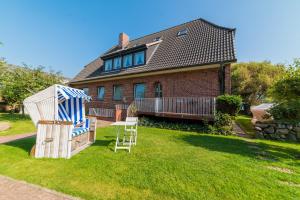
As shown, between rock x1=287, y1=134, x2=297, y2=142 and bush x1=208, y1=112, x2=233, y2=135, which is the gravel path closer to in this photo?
bush x1=208, y1=112, x2=233, y2=135

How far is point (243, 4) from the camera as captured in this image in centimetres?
920

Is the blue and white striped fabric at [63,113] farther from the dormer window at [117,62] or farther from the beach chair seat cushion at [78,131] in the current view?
the dormer window at [117,62]

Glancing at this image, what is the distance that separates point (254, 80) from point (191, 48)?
637 inches

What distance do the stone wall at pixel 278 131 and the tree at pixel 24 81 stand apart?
1717 cm

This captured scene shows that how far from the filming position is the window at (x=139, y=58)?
1441cm

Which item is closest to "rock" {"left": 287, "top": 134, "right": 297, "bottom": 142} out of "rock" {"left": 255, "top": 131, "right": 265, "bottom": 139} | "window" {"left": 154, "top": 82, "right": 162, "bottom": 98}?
"rock" {"left": 255, "top": 131, "right": 265, "bottom": 139}

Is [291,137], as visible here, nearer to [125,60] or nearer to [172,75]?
[172,75]

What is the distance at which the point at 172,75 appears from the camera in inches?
480

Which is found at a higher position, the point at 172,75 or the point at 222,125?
the point at 172,75

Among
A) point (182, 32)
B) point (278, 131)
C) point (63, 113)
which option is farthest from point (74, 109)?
point (182, 32)

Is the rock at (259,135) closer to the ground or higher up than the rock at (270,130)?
closer to the ground

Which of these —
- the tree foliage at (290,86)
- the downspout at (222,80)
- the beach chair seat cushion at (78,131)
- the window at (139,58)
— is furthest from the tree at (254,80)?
the beach chair seat cushion at (78,131)

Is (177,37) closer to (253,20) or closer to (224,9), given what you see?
(224,9)

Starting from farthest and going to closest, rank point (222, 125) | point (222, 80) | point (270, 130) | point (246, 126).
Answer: point (246, 126) → point (222, 80) → point (222, 125) → point (270, 130)
